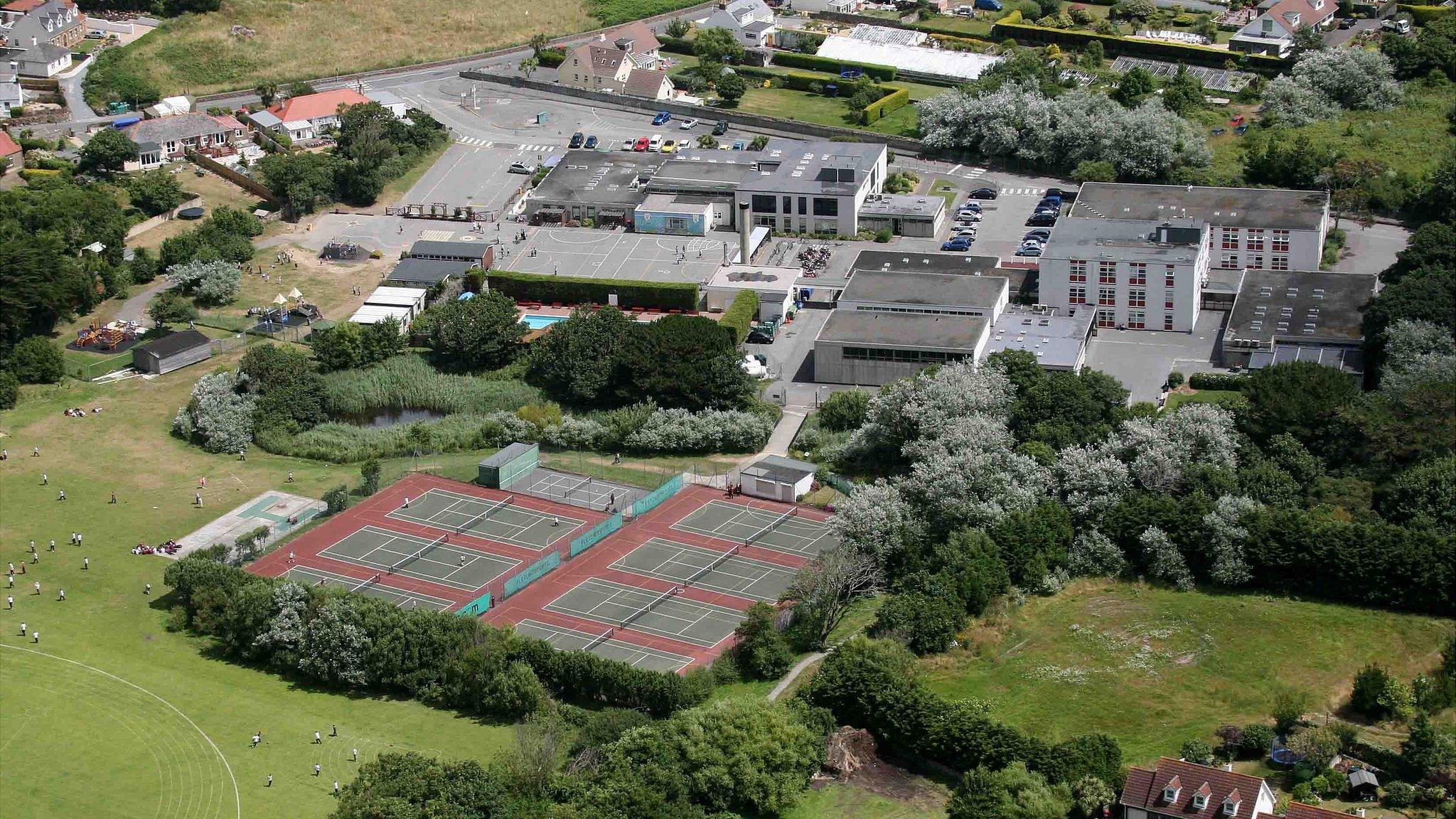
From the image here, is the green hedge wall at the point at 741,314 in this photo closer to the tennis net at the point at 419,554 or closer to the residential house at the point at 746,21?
the tennis net at the point at 419,554

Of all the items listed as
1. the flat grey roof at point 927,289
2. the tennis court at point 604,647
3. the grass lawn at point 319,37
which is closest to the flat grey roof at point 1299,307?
the flat grey roof at point 927,289

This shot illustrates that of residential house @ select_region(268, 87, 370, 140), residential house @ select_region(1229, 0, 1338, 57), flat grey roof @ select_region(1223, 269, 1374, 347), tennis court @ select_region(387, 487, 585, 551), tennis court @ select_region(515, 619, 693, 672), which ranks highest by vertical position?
residential house @ select_region(1229, 0, 1338, 57)

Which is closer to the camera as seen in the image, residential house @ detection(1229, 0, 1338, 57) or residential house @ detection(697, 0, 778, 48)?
residential house @ detection(1229, 0, 1338, 57)

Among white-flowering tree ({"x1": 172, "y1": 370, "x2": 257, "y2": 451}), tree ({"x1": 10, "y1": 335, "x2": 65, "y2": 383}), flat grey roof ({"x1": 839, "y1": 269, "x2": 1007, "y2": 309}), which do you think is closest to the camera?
white-flowering tree ({"x1": 172, "y1": 370, "x2": 257, "y2": 451})

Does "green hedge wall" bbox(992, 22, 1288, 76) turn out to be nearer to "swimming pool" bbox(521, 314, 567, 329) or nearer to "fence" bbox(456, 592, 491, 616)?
"swimming pool" bbox(521, 314, 567, 329)

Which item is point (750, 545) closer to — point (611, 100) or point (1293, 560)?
point (1293, 560)

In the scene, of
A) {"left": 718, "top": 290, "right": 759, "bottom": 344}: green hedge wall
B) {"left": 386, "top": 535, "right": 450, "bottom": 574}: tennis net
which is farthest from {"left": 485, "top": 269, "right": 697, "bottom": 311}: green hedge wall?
{"left": 386, "top": 535, "right": 450, "bottom": 574}: tennis net

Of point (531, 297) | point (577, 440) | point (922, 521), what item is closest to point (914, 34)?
point (531, 297)
